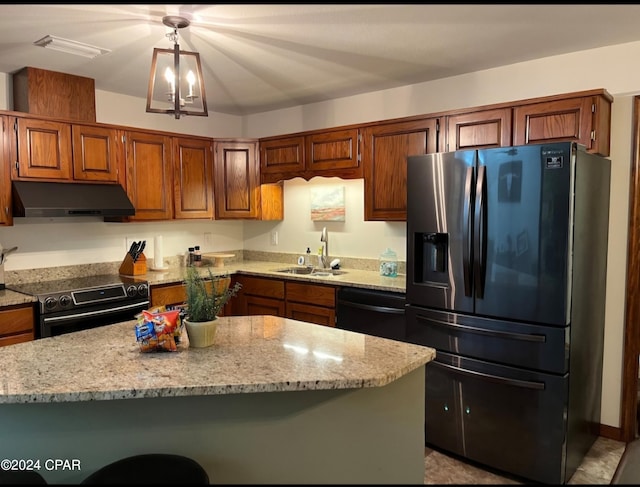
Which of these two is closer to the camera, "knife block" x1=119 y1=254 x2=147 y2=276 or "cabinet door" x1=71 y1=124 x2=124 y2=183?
"cabinet door" x1=71 y1=124 x2=124 y2=183

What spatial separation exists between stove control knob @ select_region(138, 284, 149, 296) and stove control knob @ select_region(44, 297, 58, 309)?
58 cm

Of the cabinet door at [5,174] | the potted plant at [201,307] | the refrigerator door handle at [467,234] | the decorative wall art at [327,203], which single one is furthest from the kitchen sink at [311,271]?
the potted plant at [201,307]

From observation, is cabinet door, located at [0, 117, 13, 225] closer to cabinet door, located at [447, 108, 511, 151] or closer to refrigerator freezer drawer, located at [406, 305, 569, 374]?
refrigerator freezer drawer, located at [406, 305, 569, 374]

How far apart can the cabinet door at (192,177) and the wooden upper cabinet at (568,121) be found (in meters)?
2.62

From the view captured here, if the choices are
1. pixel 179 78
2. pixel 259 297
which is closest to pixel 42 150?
pixel 179 78

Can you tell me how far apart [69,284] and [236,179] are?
1681 millimetres

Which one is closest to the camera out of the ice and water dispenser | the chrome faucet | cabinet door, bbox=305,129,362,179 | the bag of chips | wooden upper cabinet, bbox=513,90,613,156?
the bag of chips

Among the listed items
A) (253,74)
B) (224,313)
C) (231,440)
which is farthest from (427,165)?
(224,313)

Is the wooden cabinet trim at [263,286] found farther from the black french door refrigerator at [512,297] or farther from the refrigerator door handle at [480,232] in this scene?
the refrigerator door handle at [480,232]

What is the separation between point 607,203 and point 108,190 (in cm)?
343

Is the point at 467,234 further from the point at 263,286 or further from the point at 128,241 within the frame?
the point at 128,241

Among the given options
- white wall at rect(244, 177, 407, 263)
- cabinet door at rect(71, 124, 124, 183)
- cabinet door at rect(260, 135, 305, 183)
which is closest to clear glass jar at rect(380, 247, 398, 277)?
white wall at rect(244, 177, 407, 263)

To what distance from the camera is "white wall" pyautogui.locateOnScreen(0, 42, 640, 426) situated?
2.88 m

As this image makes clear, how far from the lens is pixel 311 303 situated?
11.9 ft
